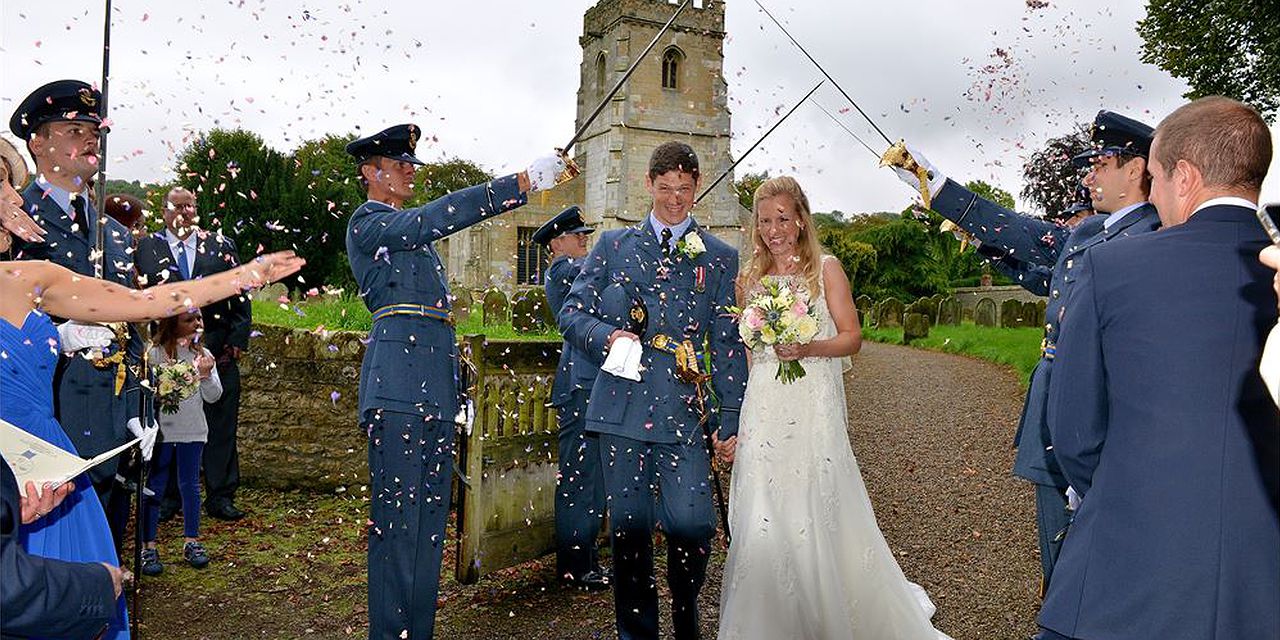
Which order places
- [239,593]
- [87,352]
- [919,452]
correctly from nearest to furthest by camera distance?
[87,352] → [239,593] → [919,452]

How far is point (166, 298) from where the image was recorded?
3371mm

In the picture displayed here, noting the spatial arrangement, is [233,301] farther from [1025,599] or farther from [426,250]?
[1025,599]

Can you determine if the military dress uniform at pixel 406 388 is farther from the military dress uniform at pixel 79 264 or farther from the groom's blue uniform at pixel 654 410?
the military dress uniform at pixel 79 264

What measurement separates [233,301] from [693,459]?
5065 millimetres

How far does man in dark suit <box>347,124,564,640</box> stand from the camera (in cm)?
461

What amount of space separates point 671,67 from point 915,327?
28032 millimetres

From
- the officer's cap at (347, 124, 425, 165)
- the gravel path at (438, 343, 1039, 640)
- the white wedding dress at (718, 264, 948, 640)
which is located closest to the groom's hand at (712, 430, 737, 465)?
the white wedding dress at (718, 264, 948, 640)

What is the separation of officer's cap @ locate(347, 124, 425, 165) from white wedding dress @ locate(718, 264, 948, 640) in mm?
2444

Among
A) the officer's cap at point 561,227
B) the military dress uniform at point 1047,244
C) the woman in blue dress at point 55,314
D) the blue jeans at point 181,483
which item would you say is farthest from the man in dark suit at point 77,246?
the military dress uniform at point 1047,244

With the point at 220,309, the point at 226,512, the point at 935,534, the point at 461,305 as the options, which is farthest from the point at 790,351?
the point at 461,305

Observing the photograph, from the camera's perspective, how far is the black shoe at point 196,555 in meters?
6.59

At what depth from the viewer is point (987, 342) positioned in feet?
81.8

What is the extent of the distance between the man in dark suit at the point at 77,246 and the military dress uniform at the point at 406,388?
138 cm

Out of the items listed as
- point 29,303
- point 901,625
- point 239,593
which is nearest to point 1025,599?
point 901,625
